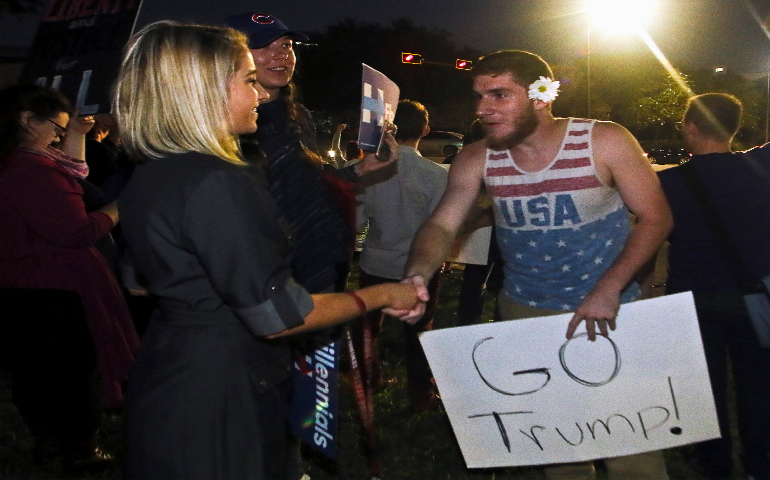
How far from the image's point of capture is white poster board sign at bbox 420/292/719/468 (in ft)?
8.27

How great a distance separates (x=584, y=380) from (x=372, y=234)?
8.19 ft

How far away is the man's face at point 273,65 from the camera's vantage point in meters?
2.78

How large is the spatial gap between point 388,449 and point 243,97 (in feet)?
9.68

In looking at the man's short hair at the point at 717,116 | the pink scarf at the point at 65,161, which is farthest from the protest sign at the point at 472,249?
the pink scarf at the point at 65,161

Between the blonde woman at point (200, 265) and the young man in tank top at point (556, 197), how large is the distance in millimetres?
978

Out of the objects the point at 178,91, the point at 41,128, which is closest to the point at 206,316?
the point at 178,91

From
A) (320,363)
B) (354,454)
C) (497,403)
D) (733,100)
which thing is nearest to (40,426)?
(354,454)

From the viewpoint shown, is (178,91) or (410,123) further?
(410,123)

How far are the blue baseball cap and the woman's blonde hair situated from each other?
37.6 inches

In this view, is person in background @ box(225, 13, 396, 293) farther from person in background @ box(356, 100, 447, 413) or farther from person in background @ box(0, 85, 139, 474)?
person in background @ box(356, 100, 447, 413)

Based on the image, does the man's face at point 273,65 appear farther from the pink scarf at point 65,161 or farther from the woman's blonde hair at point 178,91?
the pink scarf at point 65,161

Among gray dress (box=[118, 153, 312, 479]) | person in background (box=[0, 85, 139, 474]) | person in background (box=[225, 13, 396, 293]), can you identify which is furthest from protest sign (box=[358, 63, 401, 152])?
person in background (box=[0, 85, 139, 474])

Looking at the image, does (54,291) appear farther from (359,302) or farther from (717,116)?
(717,116)

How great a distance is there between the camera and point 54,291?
3576 millimetres
